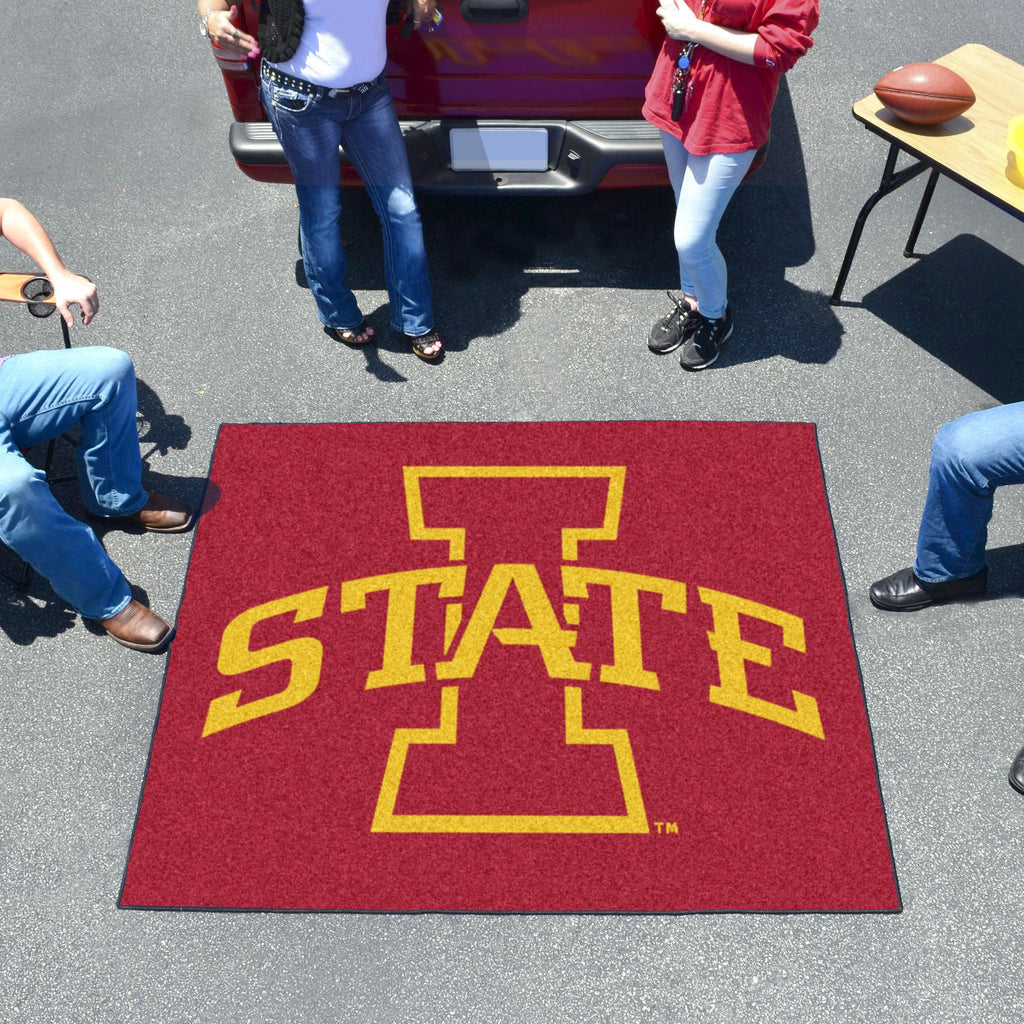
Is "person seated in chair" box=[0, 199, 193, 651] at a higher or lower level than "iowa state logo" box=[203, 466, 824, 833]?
higher

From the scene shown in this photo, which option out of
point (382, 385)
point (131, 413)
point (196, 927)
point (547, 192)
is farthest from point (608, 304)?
point (196, 927)

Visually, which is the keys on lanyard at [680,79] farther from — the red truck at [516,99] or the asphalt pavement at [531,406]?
the asphalt pavement at [531,406]

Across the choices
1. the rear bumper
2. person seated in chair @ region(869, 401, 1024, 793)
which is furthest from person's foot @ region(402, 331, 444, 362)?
person seated in chair @ region(869, 401, 1024, 793)

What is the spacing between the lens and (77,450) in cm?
310

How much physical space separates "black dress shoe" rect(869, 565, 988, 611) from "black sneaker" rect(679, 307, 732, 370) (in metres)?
1.03

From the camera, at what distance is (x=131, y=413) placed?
3.08m

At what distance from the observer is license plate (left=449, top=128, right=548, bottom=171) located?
339 centimetres

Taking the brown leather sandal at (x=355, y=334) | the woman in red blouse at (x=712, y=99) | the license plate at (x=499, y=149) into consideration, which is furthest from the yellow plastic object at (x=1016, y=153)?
the brown leather sandal at (x=355, y=334)

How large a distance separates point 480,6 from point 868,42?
8.38 feet

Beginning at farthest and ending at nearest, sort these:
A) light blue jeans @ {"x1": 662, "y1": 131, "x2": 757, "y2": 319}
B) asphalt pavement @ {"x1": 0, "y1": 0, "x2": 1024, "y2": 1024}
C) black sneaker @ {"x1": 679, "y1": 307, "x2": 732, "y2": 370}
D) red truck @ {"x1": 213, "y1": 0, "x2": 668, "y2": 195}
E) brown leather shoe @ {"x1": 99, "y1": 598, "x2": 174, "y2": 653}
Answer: black sneaker @ {"x1": 679, "y1": 307, "x2": 732, "y2": 370}
red truck @ {"x1": 213, "y1": 0, "x2": 668, "y2": 195}
light blue jeans @ {"x1": 662, "y1": 131, "x2": 757, "y2": 319}
brown leather shoe @ {"x1": 99, "y1": 598, "x2": 174, "y2": 653}
asphalt pavement @ {"x1": 0, "y1": 0, "x2": 1024, "y2": 1024}

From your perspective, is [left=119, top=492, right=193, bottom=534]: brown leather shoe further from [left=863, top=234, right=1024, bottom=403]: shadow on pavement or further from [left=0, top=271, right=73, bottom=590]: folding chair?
[left=863, top=234, right=1024, bottom=403]: shadow on pavement

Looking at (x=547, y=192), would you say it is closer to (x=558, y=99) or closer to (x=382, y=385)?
(x=558, y=99)

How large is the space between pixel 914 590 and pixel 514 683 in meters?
1.25

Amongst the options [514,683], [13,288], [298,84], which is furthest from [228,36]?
[514,683]
